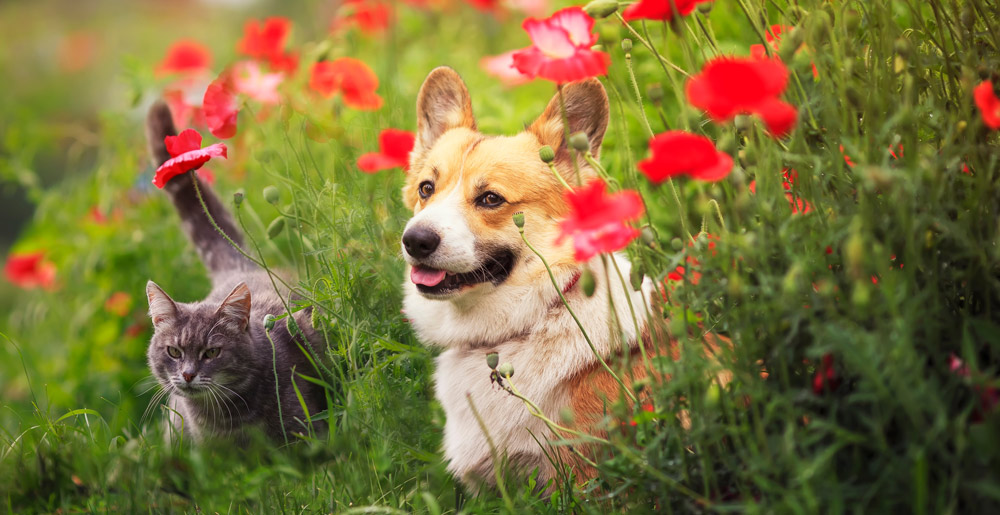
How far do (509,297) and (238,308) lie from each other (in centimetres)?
107

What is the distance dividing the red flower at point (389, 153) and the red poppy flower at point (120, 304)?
1849 millimetres

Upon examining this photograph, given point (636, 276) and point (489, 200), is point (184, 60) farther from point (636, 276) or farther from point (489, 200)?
point (636, 276)

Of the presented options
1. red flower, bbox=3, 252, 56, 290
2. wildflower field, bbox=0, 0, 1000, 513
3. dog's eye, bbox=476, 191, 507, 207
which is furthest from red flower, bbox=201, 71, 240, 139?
red flower, bbox=3, 252, 56, 290

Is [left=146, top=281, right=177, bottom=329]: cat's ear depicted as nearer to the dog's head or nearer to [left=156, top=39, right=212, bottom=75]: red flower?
the dog's head

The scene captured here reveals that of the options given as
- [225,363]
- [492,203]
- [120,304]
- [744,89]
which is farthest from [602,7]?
[120,304]

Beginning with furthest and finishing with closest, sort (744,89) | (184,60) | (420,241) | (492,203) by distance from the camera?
(184,60) < (492,203) < (420,241) < (744,89)

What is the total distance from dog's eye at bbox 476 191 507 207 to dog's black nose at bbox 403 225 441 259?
0.28 meters

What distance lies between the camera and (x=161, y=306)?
270cm

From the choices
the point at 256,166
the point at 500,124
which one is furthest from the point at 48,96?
the point at 500,124

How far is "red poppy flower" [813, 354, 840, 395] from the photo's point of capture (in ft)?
4.80

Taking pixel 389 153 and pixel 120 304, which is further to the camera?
Result: pixel 120 304

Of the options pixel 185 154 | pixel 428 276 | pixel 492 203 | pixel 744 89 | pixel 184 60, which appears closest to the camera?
pixel 744 89

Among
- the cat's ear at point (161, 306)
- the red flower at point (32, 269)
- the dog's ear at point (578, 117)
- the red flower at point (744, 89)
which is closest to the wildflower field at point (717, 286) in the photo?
the red flower at point (744, 89)

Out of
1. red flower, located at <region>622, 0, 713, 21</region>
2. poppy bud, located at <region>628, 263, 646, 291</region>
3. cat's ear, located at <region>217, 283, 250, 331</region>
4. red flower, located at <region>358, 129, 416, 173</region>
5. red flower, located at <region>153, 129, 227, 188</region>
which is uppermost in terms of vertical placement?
red flower, located at <region>622, 0, 713, 21</region>
